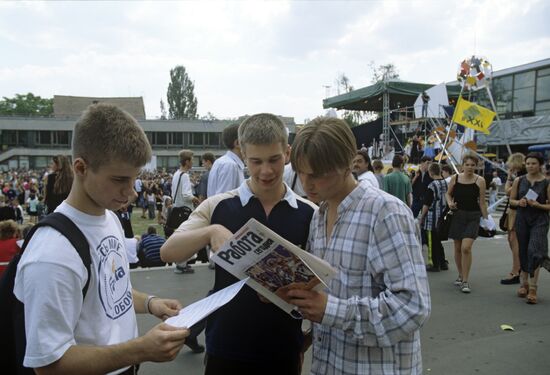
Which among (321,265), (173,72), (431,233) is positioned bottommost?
(431,233)

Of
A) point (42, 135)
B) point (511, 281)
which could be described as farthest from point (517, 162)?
point (42, 135)

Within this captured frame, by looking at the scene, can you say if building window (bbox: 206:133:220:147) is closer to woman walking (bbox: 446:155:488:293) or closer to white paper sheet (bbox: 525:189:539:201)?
woman walking (bbox: 446:155:488:293)

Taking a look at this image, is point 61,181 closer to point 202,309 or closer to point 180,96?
point 202,309

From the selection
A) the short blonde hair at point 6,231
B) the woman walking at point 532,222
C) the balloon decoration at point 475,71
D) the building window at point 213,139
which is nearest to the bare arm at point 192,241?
the short blonde hair at point 6,231

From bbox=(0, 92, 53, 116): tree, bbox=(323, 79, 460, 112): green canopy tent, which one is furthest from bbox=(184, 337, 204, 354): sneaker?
bbox=(0, 92, 53, 116): tree

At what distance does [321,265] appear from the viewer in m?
1.29

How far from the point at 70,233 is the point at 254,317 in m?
0.90

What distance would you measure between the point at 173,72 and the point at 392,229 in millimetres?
67691

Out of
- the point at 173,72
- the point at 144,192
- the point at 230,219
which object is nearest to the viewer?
the point at 230,219

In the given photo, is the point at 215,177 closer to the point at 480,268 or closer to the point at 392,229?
the point at 392,229

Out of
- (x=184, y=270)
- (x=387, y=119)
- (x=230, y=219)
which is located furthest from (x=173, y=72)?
(x=230, y=219)

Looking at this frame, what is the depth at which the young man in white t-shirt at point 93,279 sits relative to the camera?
1210mm

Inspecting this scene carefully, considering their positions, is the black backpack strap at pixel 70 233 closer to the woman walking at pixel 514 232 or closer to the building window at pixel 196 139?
the woman walking at pixel 514 232

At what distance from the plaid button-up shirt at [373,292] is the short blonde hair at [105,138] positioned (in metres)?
0.81
